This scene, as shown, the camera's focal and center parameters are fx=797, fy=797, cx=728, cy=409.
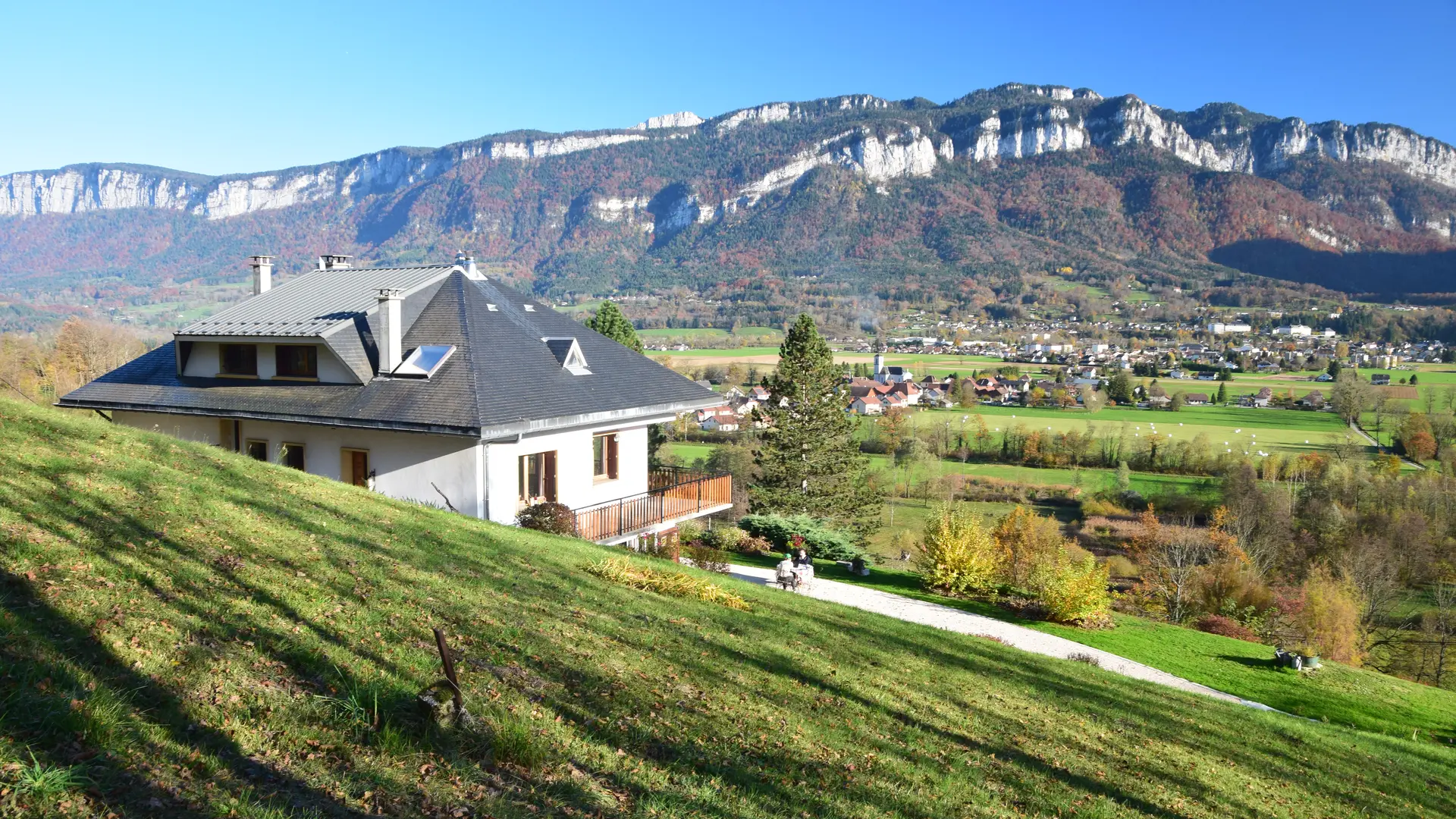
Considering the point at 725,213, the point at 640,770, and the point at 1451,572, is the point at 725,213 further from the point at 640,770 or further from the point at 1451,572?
the point at 640,770

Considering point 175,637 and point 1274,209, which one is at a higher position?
point 1274,209

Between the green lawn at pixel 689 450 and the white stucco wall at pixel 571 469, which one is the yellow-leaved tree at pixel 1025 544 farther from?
the green lawn at pixel 689 450

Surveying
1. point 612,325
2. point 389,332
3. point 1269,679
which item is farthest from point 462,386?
point 612,325

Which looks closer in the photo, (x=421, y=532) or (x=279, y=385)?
(x=421, y=532)

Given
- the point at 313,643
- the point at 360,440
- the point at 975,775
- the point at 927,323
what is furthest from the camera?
the point at 927,323

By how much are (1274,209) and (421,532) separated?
217082mm

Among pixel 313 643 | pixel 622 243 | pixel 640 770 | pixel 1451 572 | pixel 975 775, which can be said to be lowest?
pixel 1451 572

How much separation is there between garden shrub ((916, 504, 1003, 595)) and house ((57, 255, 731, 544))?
6390 millimetres

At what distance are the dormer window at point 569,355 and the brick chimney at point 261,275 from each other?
33.9 ft

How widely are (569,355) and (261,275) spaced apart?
11.5 m

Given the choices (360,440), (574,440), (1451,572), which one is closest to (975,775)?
(574,440)

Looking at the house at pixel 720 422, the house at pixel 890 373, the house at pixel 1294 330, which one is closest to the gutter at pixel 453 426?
the house at pixel 720 422

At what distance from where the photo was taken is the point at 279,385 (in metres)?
20.0

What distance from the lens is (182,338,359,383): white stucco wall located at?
19156 millimetres
